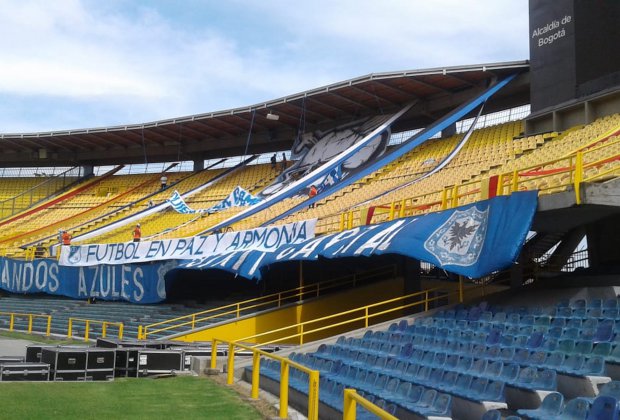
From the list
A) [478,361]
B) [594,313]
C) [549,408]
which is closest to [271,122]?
[594,313]

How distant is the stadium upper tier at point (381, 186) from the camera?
51.2 ft

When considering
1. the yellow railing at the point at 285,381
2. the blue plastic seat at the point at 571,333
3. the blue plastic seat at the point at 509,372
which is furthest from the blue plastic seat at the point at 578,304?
the yellow railing at the point at 285,381

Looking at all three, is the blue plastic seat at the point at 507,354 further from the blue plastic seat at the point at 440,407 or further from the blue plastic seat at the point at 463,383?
the blue plastic seat at the point at 440,407

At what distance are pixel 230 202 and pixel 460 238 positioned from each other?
58.9 ft

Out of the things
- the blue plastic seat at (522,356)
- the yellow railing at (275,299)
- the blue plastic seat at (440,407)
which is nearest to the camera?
the blue plastic seat at (440,407)

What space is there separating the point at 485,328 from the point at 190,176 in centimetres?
2942

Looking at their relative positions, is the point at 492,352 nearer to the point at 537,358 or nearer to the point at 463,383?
the point at 537,358

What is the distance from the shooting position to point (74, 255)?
88.1 feet

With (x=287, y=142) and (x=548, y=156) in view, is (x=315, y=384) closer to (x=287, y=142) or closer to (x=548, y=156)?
(x=548, y=156)

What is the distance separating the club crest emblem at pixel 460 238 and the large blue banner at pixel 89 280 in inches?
424

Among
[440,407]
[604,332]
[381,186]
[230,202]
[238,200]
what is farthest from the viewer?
[230,202]

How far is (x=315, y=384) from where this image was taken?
318 inches

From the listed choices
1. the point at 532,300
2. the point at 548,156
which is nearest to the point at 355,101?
the point at 548,156

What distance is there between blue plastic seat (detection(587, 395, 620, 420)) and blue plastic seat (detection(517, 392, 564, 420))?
0.60m
